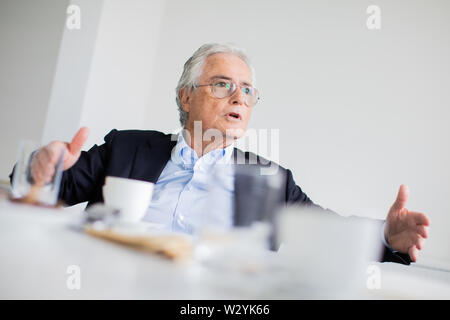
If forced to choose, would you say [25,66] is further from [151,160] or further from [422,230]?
[422,230]

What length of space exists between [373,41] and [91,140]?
78.1 inches

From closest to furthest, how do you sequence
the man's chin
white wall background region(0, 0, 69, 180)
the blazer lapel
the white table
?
the white table < the blazer lapel < the man's chin < white wall background region(0, 0, 69, 180)

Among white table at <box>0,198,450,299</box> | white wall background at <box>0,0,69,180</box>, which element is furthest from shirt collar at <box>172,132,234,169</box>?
white wall background at <box>0,0,69,180</box>

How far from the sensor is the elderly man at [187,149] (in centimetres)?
138

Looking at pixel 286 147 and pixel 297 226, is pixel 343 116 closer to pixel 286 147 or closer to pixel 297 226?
pixel 286 147

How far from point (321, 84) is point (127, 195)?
1.81 m

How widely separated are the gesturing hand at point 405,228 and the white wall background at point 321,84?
38.5 inches

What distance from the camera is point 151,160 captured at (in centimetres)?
147

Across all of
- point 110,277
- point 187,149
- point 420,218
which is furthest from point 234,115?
point 110,277

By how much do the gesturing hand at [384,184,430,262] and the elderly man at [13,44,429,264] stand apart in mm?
624

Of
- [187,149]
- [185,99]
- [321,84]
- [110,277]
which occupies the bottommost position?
[110,277]

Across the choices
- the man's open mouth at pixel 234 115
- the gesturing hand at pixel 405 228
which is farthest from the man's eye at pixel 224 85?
the gesturing hand at pixel 405 228

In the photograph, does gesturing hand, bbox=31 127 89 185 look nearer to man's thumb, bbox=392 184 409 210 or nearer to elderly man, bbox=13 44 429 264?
elderly man, bbox=13 44 429 264

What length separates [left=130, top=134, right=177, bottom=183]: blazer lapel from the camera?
4.65 feet
